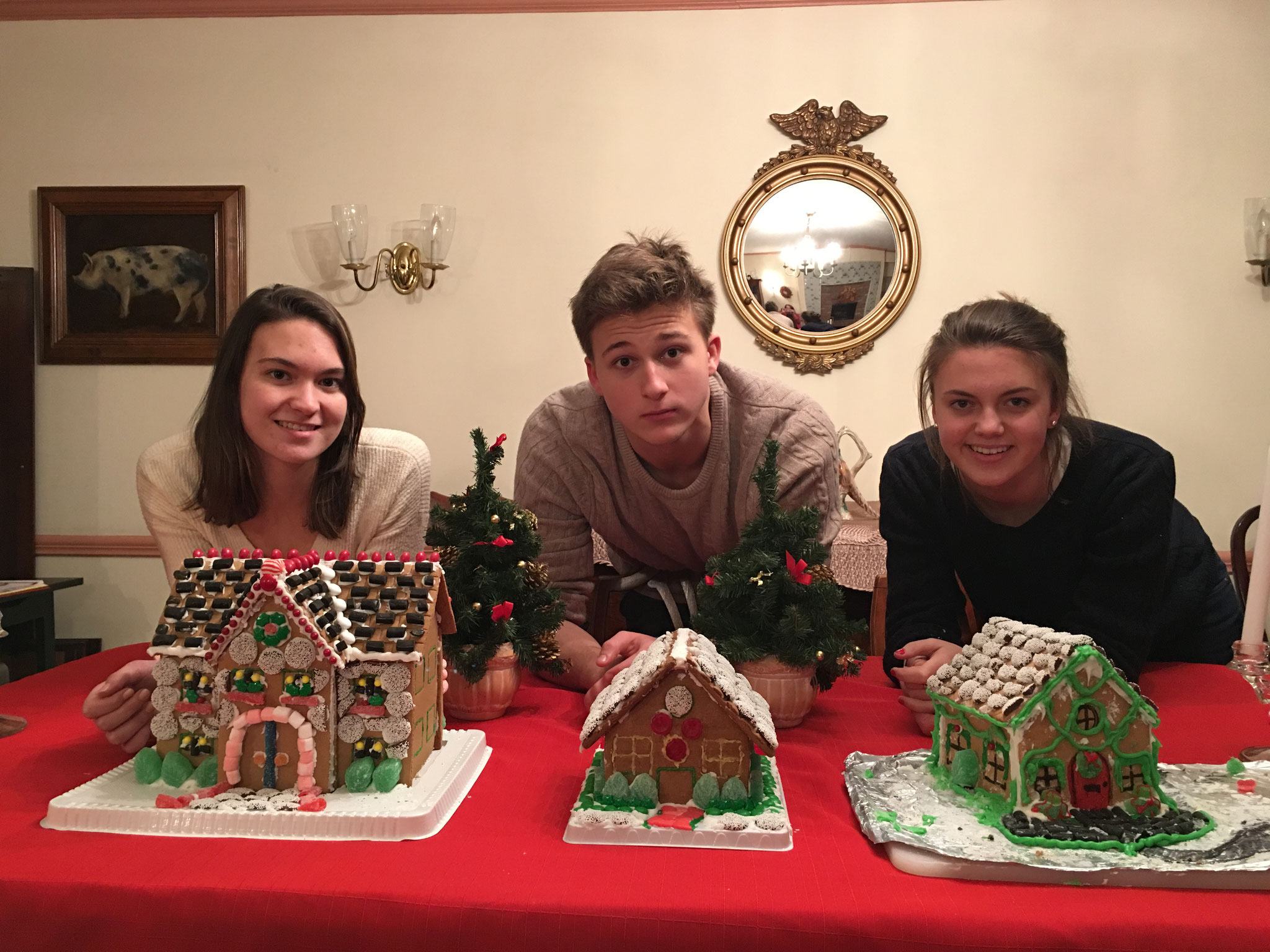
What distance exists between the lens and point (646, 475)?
2297mm

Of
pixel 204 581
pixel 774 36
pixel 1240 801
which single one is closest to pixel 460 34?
pixel 774 36

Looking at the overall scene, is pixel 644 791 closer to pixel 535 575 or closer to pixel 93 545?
pixel 535 575

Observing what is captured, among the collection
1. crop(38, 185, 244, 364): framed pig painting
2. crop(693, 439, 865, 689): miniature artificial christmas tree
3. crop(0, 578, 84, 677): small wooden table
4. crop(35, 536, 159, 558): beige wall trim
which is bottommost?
crop(0, 578, 84, 677): small wooden table

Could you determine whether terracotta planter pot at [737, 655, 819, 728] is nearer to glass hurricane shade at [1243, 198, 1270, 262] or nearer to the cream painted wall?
the cream painted wall

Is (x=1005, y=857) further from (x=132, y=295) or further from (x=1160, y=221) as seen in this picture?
(x=132, y=295)

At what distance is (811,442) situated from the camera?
2.18m

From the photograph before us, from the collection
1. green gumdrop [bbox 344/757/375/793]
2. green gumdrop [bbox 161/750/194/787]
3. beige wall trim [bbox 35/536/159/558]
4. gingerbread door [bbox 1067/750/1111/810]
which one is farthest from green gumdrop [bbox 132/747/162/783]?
beige wall trim [bbox 35/536/159/558]

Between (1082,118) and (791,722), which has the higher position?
(1082,118)

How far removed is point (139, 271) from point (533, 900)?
4.78 m

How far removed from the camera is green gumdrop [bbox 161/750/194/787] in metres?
1.31

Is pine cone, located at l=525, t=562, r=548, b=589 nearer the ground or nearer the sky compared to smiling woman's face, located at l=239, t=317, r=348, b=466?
nearer the ground

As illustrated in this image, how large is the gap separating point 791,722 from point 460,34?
431 centimetres

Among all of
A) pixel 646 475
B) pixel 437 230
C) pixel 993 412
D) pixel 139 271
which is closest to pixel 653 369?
pixel 646 475

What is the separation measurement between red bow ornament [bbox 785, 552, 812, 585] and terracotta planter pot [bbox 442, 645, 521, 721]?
1.76 ft
